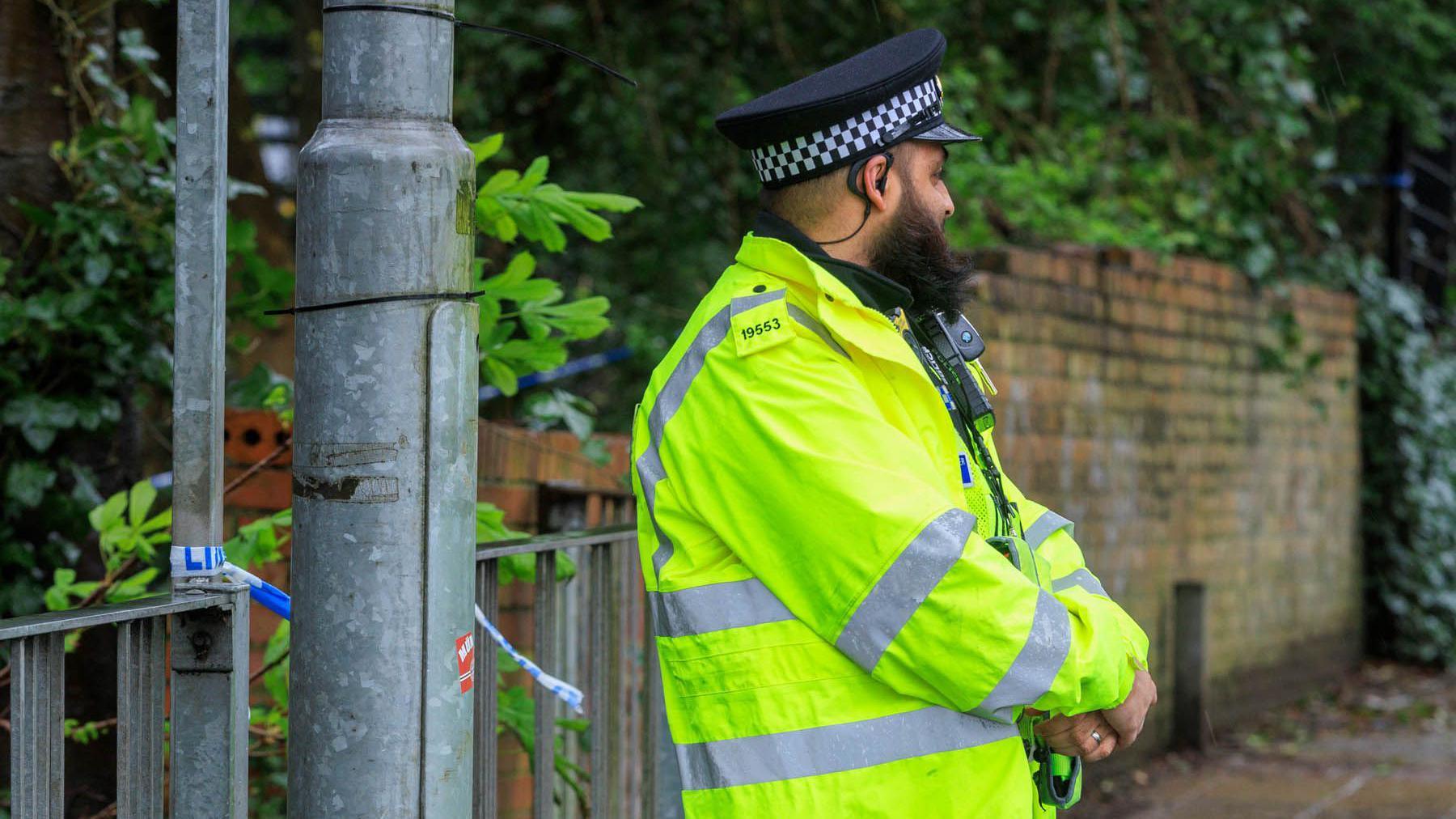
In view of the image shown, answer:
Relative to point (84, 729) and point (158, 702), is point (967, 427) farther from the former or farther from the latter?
point (84, 729)

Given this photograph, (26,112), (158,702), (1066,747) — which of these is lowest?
(1066,747)

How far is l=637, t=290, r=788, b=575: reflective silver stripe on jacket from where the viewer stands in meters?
2.38

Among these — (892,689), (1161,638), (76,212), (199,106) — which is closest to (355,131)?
(199,106)

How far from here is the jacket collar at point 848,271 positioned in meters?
2.51

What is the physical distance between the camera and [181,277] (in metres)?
2.11

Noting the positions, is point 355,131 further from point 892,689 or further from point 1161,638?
point 1161,638

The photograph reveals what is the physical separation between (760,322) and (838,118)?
38 cm

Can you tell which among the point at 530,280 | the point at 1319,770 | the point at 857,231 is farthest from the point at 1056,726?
the point at 1319,770

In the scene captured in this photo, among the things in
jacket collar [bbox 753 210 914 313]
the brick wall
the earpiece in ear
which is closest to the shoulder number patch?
jacket collar [bbox 753 210 914 313]

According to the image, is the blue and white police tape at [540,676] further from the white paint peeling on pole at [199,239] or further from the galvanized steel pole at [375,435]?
the white paint peeling on pole at [199,239]

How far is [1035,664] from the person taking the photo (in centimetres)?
222

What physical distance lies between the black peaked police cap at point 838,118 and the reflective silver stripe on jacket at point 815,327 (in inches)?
10.9

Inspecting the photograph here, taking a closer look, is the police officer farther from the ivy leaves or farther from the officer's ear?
the ivy leaves

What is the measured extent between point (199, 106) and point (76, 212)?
1.84 m
